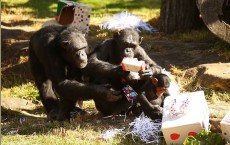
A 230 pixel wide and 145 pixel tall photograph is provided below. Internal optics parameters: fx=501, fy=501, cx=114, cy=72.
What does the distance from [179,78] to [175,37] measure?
2.48 m

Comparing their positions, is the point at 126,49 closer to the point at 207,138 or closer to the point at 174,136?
the point at 174,136

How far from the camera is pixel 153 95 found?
5.95 meters

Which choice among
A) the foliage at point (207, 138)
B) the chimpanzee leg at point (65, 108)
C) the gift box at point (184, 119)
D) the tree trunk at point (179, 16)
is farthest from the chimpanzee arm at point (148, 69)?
the tree trunk at point (179, 16)

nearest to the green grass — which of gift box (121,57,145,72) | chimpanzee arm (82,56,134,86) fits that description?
chimpanzee arm (82,56,134,86)

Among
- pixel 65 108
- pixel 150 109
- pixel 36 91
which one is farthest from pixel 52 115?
pixel 36 91

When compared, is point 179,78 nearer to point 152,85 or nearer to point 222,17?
point 222,17

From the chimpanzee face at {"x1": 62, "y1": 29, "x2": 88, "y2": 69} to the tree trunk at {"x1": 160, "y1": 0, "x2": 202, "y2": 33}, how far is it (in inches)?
176

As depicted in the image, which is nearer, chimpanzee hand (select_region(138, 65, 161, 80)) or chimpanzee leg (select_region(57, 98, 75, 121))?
chimpanzee hand (select_region(138, 65, 161, 80))

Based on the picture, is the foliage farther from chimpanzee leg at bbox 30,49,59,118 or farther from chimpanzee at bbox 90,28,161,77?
chimpanzee leg at bbox 30,49,59,118

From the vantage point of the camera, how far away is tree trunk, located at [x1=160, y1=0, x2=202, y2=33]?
33.9 feet

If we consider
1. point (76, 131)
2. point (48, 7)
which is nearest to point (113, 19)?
point (48, 7)

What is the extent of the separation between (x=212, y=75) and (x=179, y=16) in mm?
3258

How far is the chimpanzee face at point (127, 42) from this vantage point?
6273 mm

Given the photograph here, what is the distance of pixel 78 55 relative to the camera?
6.16m
